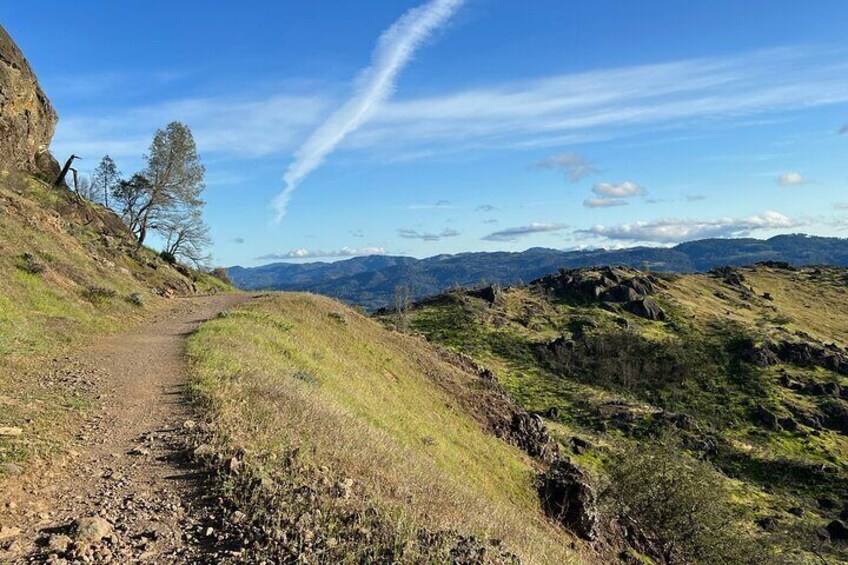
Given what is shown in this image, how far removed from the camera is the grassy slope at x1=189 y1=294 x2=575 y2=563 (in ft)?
38.0

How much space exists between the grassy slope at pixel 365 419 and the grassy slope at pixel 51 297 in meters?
3.67

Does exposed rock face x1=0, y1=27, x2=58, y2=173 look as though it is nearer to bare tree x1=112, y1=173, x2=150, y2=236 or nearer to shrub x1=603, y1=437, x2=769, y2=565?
bare tree x1=112, y1=173, x2=150, y2=236

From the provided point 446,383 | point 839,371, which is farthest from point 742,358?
point 446,383

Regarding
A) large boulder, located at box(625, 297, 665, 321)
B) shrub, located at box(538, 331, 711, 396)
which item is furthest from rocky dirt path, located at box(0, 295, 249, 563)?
large boulder, located at box(625, 297, 665, 321)

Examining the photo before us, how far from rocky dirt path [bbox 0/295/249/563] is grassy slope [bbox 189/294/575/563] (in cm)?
120

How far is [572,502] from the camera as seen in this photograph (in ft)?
83.5

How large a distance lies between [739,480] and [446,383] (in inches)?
3436

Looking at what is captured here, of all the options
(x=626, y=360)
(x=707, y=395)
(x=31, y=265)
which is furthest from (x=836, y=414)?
(x=31, y=265)

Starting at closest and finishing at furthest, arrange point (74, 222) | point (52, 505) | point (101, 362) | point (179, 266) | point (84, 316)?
point (52, 505), point (101, 362), point (84, 316), point (74, 222), point (179, 266)

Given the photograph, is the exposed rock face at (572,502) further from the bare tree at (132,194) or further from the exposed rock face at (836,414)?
the exposed rock face at (836,414)

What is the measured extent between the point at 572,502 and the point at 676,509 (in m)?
9.04

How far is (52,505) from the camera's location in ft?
28.8

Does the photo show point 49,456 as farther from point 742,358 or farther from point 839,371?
point 839,371

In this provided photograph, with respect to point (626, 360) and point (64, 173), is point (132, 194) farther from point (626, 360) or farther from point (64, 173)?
point (626, 360)
